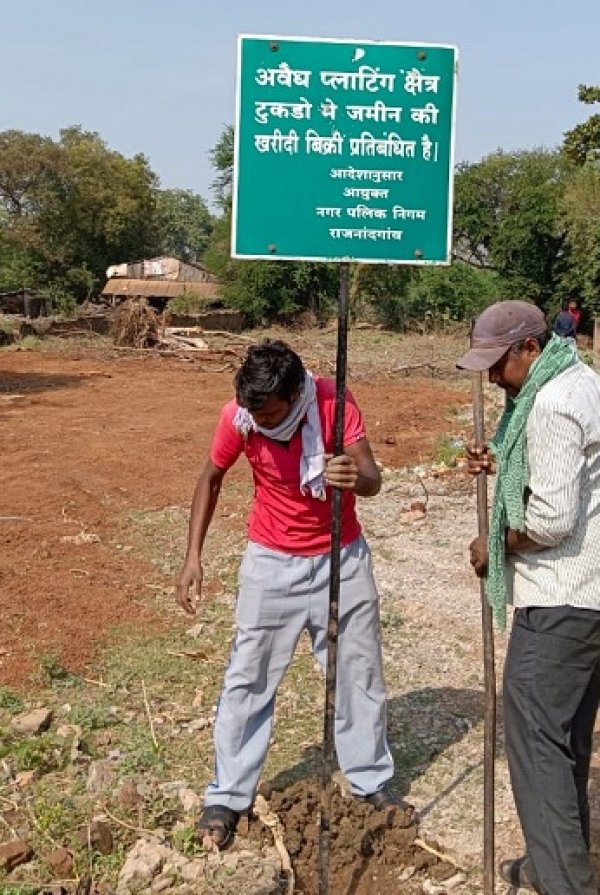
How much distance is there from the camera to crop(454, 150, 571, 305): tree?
36469mm

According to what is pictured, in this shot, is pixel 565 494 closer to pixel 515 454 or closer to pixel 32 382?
pixel 515 454

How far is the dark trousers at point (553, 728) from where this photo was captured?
3.00 meters

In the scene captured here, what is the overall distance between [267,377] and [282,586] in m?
0.79

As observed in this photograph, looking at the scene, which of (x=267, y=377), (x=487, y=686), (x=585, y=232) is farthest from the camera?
(x=585, y=232)

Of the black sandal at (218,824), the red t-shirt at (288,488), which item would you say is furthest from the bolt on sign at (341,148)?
the black sandal at (218,824)

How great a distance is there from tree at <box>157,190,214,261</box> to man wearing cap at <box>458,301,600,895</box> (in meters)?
78.7

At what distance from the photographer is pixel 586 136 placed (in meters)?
28.8

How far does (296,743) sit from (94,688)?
4.05ft

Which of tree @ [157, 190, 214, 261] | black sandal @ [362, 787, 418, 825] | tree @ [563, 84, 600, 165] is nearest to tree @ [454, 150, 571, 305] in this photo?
tree @ [563, 84, 600, 165]

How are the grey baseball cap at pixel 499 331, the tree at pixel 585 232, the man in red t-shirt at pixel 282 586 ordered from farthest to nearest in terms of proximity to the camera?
the tree at pixel 585 232 < the man in red t-shirt at pixel 282 586 < the grey baseball cap at pixel 499 331

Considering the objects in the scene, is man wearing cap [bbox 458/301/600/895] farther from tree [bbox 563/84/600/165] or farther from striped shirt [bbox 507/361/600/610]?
tree [bbox 563/84/600/165]

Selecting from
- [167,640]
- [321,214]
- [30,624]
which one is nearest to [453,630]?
[167,640]

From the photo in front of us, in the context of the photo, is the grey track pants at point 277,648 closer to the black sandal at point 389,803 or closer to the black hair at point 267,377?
the black sandal at point 389,803

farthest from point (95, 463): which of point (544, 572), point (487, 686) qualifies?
point (544, 572)
